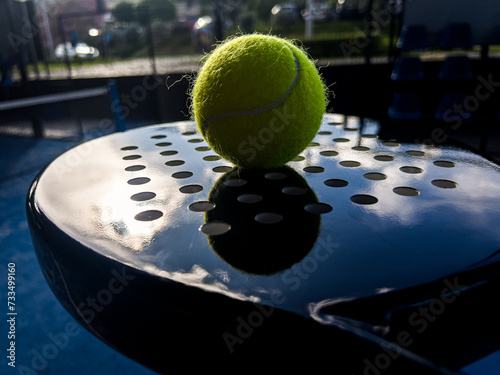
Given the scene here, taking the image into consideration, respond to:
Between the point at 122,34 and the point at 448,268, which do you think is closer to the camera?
the point at 448,268

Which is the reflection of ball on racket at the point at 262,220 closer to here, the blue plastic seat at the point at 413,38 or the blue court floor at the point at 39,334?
the blue court floor at the point at 39,334

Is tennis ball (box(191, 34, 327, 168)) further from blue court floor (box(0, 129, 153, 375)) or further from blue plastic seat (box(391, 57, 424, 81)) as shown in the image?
blue plastic seat (box(391, 57, 424, 81))

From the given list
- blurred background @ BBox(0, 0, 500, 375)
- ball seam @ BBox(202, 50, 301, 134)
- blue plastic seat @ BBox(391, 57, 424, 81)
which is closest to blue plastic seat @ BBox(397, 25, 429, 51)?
blurred background @ BBox(0, 0, 500, 375)

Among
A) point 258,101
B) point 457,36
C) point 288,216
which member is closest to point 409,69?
point 457,36

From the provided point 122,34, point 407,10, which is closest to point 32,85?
point 122,34

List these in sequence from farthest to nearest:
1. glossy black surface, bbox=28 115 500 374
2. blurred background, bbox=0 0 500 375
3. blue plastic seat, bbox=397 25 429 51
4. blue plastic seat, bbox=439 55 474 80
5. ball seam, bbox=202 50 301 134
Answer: blue plastic seat, bbox=397 25 429 51, blue plastic seat, bbox=439 55 474 80, blurred background, bbox=0 0 500 375, ball seam, bbox=202 50 301 134, glossy black surface, bbox=28 115 500 374

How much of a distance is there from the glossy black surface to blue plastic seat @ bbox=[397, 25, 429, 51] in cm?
340

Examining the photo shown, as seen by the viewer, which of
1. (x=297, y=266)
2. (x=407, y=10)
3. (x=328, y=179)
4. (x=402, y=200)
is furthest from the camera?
(x=407, y=10)

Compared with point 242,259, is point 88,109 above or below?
below

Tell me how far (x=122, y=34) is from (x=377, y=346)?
1146 centimetres

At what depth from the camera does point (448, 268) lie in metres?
0.45

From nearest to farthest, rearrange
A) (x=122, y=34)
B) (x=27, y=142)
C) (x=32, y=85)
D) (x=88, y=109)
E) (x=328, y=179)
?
(x=328, y=179), (x=27, y=142), (x=88, y=109), (x=32, y=85), (x=122, y=34)

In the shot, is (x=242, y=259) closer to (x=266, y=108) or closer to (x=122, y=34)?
(x=266, y=108)

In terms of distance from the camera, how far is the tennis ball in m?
0.75
